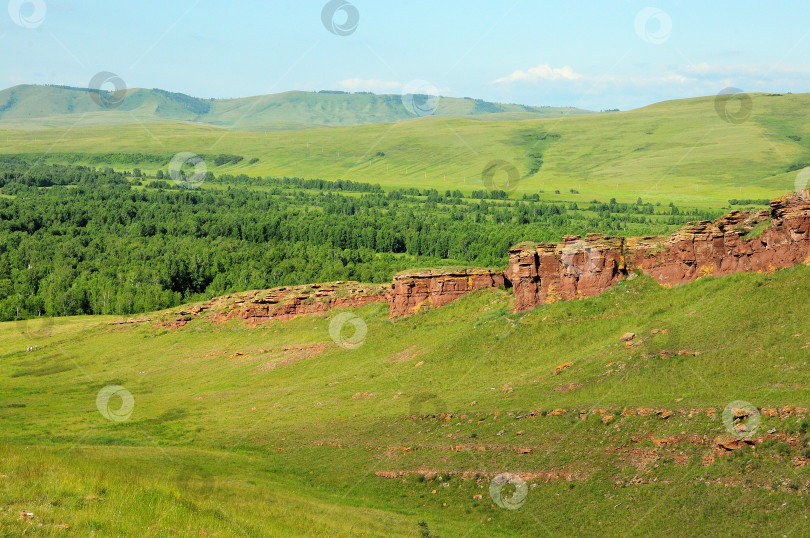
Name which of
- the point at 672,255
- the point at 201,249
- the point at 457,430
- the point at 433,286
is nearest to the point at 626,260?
the point at 672,255

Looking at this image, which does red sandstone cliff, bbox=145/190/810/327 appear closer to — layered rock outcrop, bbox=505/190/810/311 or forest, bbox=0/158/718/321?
layered rock outcrop, bbox=505/190/810/311

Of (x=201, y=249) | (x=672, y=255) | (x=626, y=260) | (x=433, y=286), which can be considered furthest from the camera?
(x=201, y=249)

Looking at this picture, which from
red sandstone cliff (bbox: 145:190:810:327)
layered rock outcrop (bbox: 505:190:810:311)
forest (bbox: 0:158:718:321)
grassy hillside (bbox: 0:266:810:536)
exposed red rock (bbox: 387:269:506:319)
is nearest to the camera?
grassy hillside (bbox: 0:266:810:536)

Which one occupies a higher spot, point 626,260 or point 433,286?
point 626,260

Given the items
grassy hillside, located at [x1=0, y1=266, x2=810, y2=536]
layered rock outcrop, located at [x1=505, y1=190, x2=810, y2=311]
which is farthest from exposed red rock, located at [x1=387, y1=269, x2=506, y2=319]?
layered rock outcrop, located at [x1=505, y1=190, x2=810, y2=311]

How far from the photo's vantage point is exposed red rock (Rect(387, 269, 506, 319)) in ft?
216

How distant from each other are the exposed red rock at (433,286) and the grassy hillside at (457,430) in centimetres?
206

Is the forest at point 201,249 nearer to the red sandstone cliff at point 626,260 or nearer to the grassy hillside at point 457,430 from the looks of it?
the grassy hillside at point 457,430

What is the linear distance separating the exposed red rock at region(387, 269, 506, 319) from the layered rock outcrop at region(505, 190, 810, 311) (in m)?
4.81

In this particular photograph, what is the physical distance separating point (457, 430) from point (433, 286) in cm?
2889

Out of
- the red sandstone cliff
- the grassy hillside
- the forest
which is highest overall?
the red sandstone cliff

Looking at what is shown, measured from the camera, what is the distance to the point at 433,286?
219 ft

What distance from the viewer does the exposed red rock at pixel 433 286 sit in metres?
65.8

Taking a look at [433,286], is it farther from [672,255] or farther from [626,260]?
[672,255]
